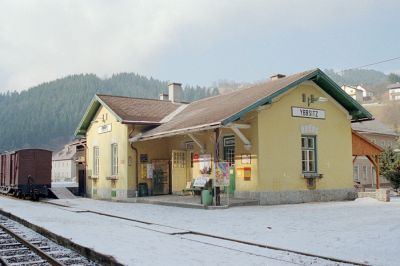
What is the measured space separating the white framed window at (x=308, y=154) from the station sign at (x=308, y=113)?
2.93 feet

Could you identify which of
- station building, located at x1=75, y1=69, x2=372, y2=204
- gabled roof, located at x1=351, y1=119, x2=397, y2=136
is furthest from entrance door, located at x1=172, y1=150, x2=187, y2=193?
gabled roof, located at x1=351, y1=119, x2=397, y2=136

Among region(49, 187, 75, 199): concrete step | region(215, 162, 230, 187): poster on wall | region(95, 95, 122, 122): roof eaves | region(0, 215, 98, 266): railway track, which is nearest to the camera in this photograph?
region(0, 215, 98, 266): railway track

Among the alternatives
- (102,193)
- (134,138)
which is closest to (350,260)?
(134,138)

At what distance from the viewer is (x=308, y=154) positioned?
18125 millimetres

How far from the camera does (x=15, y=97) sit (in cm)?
15662

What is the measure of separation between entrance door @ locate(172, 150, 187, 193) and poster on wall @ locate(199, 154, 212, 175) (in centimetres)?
203

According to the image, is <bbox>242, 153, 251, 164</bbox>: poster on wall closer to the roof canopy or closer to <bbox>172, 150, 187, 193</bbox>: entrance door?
the roof canopy

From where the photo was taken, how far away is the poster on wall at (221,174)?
1484 centimetres

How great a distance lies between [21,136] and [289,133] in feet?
419

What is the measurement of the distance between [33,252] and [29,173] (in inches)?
626

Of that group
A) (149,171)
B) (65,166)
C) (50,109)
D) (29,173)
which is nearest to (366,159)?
(149,171)

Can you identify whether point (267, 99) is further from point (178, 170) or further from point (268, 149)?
point (178, 170)

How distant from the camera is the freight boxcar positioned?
2322cm

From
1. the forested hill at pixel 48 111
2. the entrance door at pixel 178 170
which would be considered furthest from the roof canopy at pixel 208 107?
the forested hill at pixel 48 111
